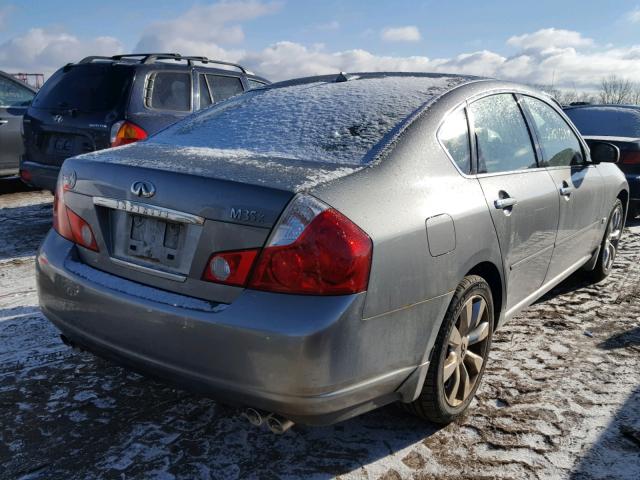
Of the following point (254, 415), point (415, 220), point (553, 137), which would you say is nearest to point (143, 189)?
point (254, 415)

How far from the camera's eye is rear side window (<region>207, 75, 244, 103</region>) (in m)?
7.23

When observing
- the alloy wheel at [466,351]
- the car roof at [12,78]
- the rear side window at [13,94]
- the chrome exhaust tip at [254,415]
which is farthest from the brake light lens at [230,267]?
the car roof at [12,78]

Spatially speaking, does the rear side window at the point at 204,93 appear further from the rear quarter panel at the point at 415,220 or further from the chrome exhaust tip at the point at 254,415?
the chrome exhaust tip at the point at 254,415

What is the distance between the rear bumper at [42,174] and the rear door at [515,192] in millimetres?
4400

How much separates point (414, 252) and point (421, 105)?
0.88 metres

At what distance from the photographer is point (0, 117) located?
8.16 meters

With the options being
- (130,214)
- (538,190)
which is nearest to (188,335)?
(130,214)

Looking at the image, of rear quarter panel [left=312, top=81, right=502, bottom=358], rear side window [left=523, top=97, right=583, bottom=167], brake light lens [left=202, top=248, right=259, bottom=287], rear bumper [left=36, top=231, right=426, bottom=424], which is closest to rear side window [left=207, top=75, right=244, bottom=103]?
rear side window [left=523, top=97, right=583, bottom=167]

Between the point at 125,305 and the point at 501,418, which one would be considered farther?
the point at 501,418

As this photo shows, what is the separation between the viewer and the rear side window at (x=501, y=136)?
3.07 meters

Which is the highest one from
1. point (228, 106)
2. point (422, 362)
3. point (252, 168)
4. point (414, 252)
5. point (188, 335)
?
→ point (228, 106)

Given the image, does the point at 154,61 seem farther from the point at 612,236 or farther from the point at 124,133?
the point at 612,236

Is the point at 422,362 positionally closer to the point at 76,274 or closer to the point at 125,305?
the point at 125,305

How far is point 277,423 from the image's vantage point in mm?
2211
